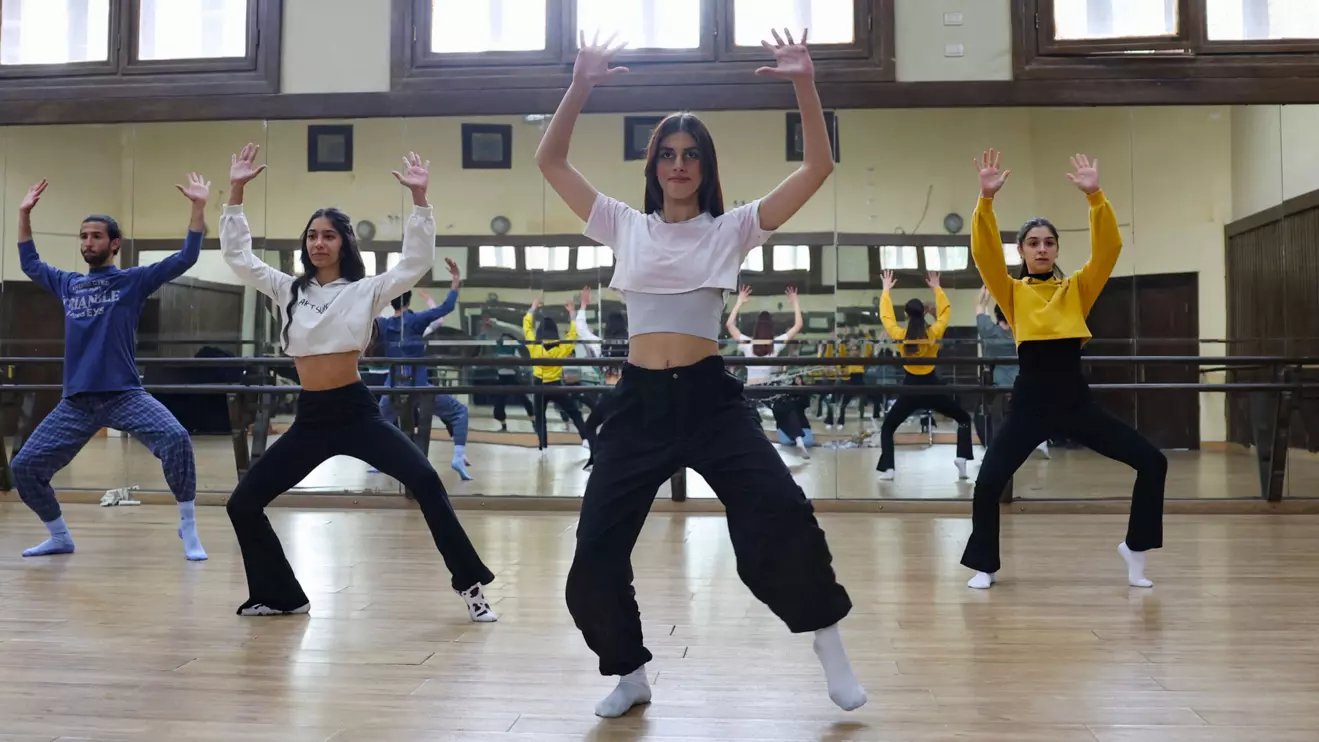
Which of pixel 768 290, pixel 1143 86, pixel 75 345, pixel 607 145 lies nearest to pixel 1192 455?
pixel 1143 86

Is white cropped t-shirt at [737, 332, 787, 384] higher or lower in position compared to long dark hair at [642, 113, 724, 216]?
lower

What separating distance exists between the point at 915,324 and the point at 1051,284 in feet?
6.84

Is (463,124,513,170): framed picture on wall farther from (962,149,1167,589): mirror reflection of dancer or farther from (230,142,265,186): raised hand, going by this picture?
(962,149,1167,589): mirror reflection of dancer

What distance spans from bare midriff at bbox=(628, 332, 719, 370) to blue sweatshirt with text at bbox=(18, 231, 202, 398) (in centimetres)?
260

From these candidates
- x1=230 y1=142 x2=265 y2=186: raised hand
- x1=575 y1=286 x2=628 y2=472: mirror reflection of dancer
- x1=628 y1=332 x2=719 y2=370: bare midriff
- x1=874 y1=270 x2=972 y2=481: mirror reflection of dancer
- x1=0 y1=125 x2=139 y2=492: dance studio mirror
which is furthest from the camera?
x1=0 y1=125 x2=139 y2=492: dance studio mirror

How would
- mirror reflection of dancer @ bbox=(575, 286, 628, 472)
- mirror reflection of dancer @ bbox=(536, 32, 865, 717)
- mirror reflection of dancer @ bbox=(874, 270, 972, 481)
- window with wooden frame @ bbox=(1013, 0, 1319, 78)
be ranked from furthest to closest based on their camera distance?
mirror reflection of dancer @ bbox=(575, 286, 628, 472)
mirror reflection of dancer @ bbox=(874, 270, 972, 481)
window with wooden frame @ bbox=(1013, 0, 1319, 78)
mirror reflection of dancer @ bbox=(536, 32, 865, 717)

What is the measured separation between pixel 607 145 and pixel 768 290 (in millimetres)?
1305

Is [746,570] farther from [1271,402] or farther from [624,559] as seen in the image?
[1271,402]

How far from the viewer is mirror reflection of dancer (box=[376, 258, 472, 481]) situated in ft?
19.8

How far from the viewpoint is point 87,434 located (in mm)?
4199

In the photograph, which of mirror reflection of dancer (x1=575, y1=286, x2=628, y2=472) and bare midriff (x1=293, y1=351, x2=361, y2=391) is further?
mirror reflection of dancer (x1=575, y1=286, x2=628, y2=472)

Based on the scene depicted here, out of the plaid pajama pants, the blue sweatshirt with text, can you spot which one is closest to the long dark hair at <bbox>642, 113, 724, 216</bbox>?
the blue sweatshirt with text

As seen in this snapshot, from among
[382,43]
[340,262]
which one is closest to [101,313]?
[340,262]

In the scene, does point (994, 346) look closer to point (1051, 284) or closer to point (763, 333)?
point (763, 333)
